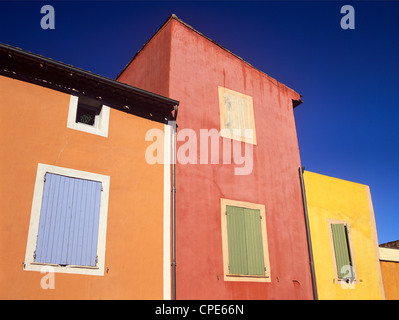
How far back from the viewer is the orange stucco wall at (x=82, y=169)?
24.3 ft

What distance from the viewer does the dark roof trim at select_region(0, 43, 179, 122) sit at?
8.51 m

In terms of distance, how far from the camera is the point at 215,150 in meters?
11.0

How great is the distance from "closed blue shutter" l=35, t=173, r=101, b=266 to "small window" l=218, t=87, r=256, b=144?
4.56m

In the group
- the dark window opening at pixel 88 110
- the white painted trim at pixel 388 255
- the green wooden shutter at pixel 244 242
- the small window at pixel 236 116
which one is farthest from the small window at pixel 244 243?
the white painted trim at pixel 388 255

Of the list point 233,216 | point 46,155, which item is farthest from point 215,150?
point 46,155

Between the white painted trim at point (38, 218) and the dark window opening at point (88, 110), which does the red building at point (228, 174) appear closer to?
the white painted trim at point (38, 218)

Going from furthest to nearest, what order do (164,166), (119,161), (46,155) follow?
(164,166), (119,161), (46,155)

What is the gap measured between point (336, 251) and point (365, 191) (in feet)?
10.1

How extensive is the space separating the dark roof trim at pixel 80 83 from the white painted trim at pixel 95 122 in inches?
9.6

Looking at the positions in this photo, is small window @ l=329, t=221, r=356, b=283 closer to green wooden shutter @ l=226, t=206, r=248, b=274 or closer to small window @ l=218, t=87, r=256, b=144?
green wooden shutter @ l=226, t=206, r=248, b=274

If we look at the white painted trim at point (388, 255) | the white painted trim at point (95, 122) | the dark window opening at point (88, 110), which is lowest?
the white painted trim at point (388, 255)

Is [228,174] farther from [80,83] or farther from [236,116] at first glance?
[80,83]

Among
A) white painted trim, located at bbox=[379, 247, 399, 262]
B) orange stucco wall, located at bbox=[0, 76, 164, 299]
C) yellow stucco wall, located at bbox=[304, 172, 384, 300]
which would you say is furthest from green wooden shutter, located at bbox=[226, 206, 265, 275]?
white painted trim, located at bbox=[379, 247, 399, 262]
